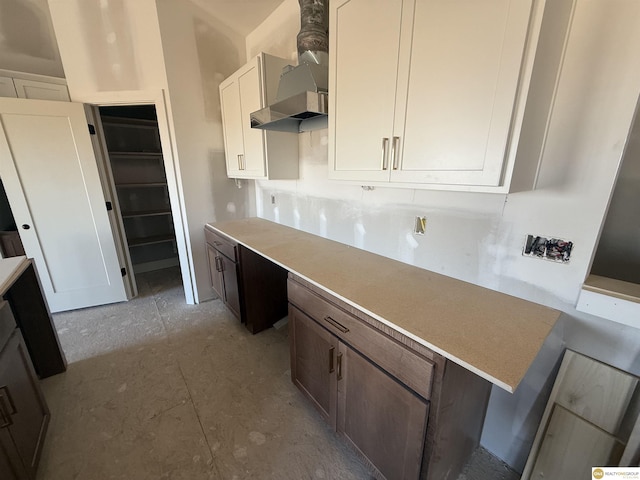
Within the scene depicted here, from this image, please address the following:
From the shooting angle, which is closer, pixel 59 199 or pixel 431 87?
pixel 431 87

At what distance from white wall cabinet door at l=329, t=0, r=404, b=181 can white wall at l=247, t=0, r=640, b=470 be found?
35 cm

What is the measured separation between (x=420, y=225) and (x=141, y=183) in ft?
11.9

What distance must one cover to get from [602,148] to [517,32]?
1.67 feet

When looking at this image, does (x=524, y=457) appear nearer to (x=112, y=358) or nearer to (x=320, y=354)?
(x=320, y=354)

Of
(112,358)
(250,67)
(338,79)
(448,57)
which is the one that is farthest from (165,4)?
(112,358)

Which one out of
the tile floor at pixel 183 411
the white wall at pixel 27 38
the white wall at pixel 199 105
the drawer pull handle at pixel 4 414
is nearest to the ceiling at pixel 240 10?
the white wall at pixel 199 105

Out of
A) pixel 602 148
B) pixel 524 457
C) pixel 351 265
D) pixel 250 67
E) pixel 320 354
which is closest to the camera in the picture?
pixel 602 148

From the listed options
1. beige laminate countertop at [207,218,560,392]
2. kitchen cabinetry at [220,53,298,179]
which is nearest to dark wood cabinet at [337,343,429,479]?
beige laminate countertop at [207,218,560,392]

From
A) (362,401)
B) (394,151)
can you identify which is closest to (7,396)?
(362,401)

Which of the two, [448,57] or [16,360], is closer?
[448,57]

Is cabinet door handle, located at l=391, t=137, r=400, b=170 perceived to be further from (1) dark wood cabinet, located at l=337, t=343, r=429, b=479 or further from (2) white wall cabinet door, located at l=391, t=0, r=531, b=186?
(1) dark wood cabinet, located at l=337, t=343, r=429, b=479

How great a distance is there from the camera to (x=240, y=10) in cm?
229

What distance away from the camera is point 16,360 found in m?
1.26

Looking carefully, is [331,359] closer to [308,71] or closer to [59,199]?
[308,71]
